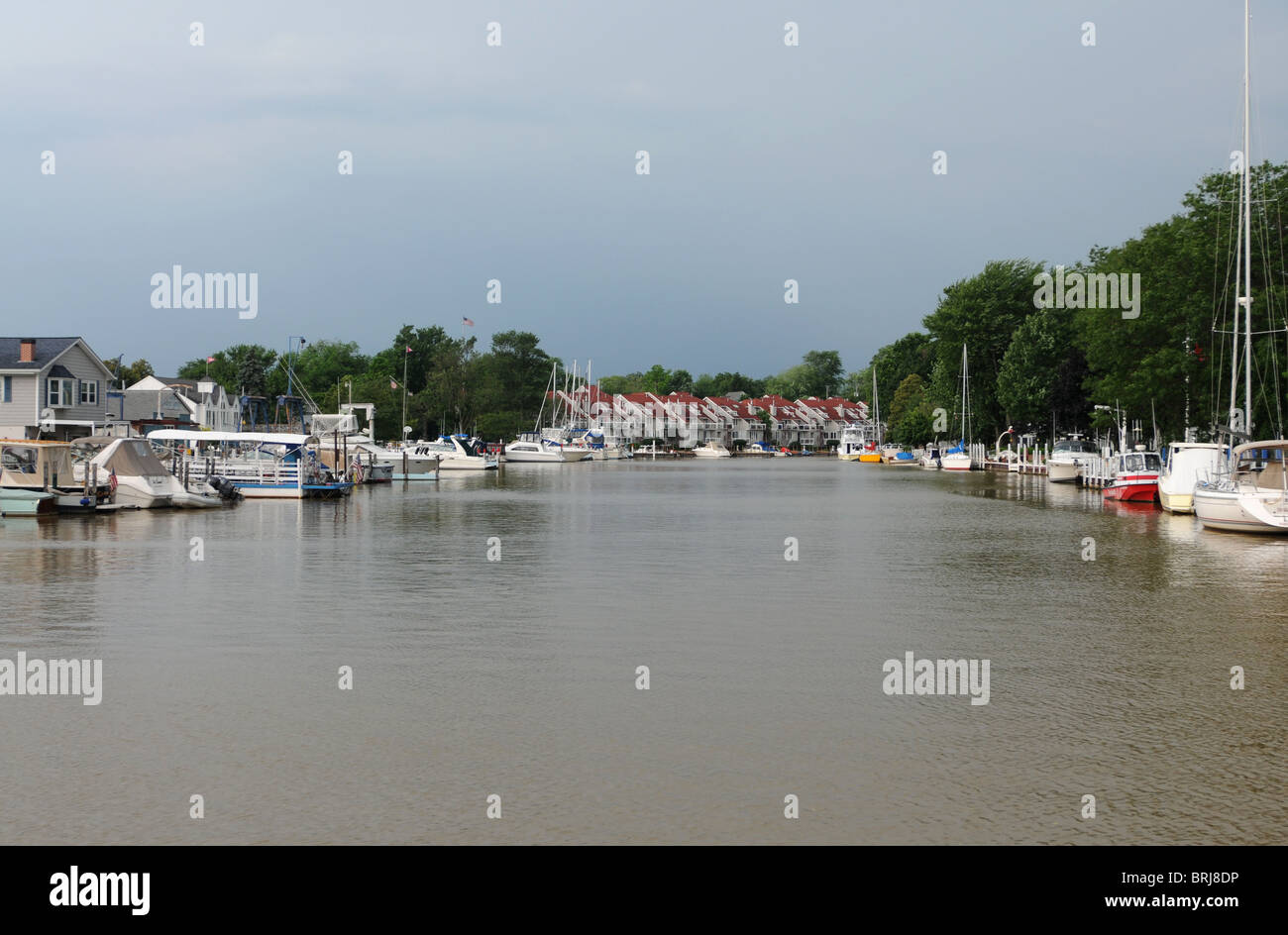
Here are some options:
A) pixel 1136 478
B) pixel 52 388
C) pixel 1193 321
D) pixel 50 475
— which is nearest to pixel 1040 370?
pixel 1193 321

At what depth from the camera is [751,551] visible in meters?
28.0

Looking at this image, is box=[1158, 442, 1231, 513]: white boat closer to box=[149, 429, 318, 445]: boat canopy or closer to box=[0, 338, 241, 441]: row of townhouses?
box=[149, 429, 318, 445]: boat canopy

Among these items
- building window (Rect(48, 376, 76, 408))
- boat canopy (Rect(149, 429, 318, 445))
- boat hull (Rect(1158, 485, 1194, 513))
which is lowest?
boat hull (Rect(1158, 485, 1194, 513))

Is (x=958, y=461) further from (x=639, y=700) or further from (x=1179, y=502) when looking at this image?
(x=639, y=700)

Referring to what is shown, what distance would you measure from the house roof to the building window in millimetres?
1154

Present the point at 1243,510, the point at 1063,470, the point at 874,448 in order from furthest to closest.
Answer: the point at 874,448 → the point at 1063,470 → the point at 1243,510

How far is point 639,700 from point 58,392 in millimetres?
60348

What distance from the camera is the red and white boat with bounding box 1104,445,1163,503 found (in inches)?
1871

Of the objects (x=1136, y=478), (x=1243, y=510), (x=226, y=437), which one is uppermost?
(x=226, y=437)

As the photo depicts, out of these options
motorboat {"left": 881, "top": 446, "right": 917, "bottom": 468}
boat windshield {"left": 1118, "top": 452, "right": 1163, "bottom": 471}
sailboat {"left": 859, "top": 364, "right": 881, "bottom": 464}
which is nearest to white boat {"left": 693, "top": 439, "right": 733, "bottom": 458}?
sailboat {"left": 859, "top": 364, "right": 881, "bottom": 464}

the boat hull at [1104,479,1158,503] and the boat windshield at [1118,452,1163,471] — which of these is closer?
the boat hull at [1104,479,1158,503]

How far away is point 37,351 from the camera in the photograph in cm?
6325

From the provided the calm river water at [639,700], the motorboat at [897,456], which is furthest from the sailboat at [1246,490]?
the motorboat at [897,456]
